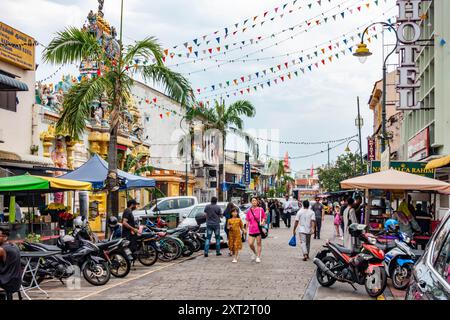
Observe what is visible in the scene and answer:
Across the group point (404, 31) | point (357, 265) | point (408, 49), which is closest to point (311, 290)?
point (357, 265)

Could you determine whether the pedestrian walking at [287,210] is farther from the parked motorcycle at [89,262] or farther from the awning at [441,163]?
the parked motorcycle at [89,262]

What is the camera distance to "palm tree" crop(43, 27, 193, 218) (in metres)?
18.6

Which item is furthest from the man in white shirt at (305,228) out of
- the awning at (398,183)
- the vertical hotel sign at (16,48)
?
the vertical hotel sign at (16,48)

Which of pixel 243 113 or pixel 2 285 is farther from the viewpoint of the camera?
pixel 243 113

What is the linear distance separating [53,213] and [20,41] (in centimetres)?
738

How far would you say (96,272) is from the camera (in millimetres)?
12750

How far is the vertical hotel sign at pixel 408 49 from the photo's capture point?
24.7 metres

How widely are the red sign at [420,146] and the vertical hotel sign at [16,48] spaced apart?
15.9 meters

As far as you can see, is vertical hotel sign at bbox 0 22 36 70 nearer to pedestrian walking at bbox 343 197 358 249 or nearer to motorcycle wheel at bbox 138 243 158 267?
motorcycle wheel at bbox 138 243 158 267

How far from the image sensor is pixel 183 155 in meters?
51.3

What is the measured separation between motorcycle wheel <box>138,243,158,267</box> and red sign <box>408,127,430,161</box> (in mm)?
14043

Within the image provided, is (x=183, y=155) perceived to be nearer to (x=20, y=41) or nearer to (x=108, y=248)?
(x=20, y=41)
